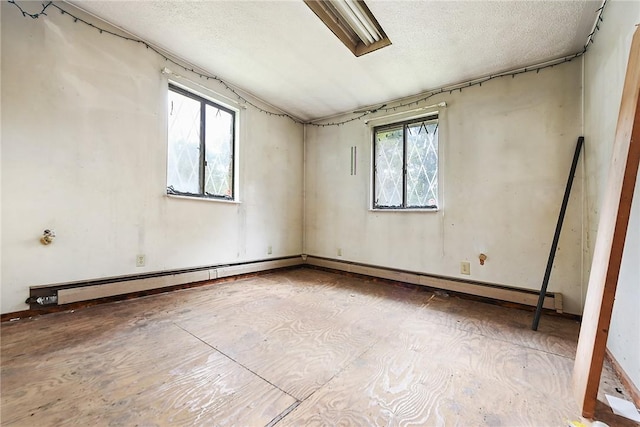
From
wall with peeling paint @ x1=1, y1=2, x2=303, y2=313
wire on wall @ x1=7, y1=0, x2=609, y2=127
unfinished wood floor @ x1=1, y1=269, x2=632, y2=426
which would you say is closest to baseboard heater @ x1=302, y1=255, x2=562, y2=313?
unfinished wood floor @ x1=1, y1=269, x2=632, y2=426

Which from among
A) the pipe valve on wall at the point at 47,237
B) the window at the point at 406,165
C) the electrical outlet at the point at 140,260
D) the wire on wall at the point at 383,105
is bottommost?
the electrical outlet at the point at 140,260

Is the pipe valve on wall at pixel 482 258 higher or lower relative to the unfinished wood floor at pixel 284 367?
higher

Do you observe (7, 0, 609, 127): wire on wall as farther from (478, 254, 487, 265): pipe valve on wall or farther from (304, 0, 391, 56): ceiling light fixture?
(478, 254, 487, 265): pipe valve on wall

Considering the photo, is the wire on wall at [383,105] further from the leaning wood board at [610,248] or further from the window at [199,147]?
the leaning wood board at [610,248]

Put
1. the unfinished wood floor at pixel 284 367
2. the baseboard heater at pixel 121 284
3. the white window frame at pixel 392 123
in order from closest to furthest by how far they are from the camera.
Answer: the unfinished wood floor at pixel 284 367 < the baseboard heater at pixel 121 284 < the white window frame at pixel 392 123

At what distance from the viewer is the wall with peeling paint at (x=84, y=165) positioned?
1.80 metres

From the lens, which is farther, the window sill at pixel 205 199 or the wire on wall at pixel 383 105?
the window sill at pixel 205 199

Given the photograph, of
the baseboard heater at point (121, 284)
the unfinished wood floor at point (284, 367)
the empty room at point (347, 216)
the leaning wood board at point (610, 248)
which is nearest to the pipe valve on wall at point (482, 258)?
the empty room at point (347, 216)

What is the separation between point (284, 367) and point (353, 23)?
8.29 feet

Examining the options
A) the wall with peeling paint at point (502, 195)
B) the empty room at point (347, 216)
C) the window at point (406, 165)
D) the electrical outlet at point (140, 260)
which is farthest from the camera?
the window at point (406, 165)

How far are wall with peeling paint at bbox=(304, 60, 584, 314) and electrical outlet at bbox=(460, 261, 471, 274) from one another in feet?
0.13

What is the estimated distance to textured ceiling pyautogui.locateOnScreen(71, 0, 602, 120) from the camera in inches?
73.7

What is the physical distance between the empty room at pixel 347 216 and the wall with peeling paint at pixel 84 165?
0.01 metres

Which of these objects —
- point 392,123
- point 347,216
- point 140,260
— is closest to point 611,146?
point 392,123
